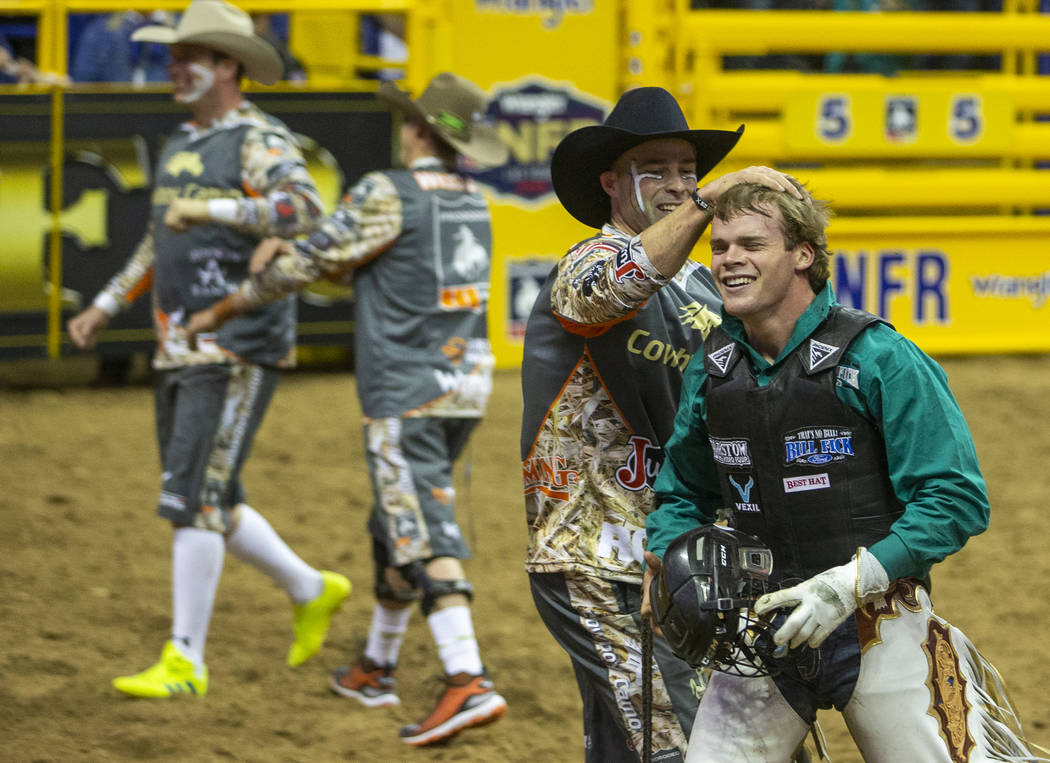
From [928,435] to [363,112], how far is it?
7.98 meters

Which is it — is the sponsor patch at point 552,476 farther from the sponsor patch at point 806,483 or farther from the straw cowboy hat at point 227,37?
the straw cowboy hat at point 227,37

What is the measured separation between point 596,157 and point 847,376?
0.94 metres

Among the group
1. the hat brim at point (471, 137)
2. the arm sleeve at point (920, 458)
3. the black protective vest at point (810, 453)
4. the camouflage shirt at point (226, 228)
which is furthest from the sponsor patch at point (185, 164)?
the arm sleeve at point (920, 458)

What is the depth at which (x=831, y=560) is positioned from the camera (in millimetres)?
3262

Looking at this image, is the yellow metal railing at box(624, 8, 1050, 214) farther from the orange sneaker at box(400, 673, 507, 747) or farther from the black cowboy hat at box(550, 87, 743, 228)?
the black cowboy hat at box(550, 87, 743, 228)

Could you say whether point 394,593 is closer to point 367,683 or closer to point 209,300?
point 367,683

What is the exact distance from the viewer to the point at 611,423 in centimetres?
370

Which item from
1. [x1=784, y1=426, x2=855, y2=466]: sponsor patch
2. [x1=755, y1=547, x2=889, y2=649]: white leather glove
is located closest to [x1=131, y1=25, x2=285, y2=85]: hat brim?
[x1=784, y1=426, x2=855, y2=466]: sponsor patch

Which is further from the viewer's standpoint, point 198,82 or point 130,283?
point 130,283

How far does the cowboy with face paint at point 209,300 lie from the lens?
5652 millimetres

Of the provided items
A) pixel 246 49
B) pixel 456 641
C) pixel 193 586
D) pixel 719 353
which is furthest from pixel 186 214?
pixel 719 353

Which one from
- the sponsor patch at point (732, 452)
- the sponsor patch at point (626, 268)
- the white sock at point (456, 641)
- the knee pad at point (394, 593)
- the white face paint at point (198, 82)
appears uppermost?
the white face paint at point (198, 82)

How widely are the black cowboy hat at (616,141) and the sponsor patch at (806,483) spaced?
0.89 meters

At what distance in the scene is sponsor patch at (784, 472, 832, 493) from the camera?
10.6 ft
